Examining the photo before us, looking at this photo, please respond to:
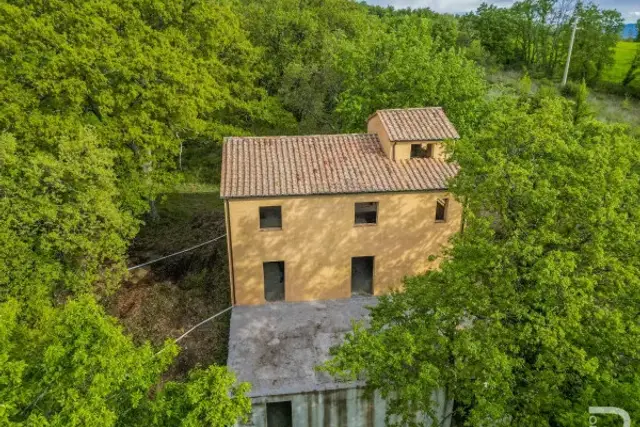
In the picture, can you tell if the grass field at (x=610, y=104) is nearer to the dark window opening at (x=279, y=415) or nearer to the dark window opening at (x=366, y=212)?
the dark window opening at (x=366, y=212)

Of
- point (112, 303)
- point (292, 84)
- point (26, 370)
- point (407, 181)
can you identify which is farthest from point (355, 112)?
point (26, 370)

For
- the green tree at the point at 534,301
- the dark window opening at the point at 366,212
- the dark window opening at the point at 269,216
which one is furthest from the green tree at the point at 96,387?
the dark window opening at the point at 366,212

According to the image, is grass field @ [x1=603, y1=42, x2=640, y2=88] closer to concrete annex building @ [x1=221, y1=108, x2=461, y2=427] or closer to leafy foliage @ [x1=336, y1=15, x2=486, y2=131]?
leafy foliage @ [x1=336, y1=15, x2=486, y2=131]

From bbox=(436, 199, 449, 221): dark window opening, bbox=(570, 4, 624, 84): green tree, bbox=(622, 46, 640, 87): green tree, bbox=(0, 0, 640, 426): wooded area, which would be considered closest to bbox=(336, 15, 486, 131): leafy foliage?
bbox=(0, 0, 640, 426): wooded area

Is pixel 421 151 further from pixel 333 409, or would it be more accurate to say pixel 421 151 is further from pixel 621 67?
pixel 621 67

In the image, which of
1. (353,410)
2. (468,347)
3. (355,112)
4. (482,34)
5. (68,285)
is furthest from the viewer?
(482,34)

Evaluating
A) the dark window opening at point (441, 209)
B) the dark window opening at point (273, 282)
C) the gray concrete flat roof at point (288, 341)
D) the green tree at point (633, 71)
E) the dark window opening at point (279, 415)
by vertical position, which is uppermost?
the green tree at point (633, 71)

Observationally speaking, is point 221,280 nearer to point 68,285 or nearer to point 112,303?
point 112,303
